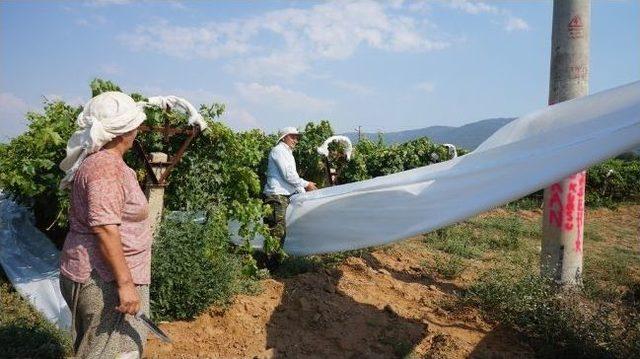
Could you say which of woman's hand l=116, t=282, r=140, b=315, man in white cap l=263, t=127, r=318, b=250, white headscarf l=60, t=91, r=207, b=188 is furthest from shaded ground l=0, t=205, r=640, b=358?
white headscarf l=60, t=91, r=207, b=188

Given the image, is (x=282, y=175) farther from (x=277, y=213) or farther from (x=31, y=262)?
(x=31, y=262)

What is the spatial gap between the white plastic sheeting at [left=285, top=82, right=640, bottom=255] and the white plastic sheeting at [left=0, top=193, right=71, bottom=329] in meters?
2.54

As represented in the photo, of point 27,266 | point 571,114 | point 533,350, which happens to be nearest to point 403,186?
point 571,114

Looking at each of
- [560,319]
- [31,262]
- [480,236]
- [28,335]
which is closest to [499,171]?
[560,319]

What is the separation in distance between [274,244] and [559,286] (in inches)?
104

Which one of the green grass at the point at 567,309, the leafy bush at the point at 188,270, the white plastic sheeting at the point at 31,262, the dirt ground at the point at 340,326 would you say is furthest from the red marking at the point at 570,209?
the white plastic sheeting at the point at 31,262

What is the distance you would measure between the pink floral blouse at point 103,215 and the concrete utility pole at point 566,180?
342cm

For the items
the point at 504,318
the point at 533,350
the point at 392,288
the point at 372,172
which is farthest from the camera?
the point at 372,172

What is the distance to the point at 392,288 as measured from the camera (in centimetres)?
480

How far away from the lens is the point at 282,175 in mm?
5367

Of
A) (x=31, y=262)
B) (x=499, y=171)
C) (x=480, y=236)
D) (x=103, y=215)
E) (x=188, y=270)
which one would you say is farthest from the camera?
(x=480, y=236)

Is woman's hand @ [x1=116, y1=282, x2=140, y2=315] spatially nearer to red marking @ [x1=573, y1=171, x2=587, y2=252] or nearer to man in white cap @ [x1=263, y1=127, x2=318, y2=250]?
man in white cap @ [x1=263, y1=127, x2=318, y2=250]

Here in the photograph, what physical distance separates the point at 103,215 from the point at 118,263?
0.70 ft

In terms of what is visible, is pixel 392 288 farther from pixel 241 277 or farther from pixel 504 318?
pixel 241 277
